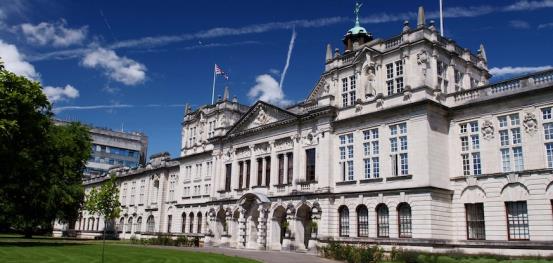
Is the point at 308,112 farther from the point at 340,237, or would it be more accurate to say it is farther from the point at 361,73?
the point at 340,237

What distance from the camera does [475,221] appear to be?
3322cm

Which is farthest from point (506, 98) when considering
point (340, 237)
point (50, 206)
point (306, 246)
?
point (50, 206)

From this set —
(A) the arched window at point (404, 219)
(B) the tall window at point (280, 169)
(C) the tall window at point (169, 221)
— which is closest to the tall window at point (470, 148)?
(A) the arched window at point (404, 219)

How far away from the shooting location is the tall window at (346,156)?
39438 mm

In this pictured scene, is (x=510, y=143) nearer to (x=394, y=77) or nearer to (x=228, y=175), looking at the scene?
(x=394, y=77)

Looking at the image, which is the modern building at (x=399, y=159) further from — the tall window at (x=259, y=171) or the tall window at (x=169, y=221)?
the tall window at (x=169, y=221)

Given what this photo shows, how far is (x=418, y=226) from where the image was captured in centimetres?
3328

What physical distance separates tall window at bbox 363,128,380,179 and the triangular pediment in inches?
325

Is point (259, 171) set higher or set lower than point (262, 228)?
higher

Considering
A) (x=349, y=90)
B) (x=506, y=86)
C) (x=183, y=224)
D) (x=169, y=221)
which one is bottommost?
(x=183, y=224)

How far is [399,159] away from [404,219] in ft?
13.7

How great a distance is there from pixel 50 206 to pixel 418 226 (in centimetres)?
3839

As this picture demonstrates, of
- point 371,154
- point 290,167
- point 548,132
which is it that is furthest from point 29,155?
point 548,132

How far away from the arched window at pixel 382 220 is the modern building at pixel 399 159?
73mm
